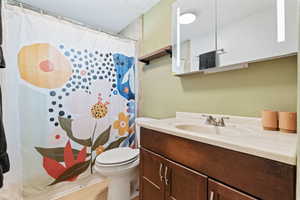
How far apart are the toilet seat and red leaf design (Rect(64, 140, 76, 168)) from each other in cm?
41

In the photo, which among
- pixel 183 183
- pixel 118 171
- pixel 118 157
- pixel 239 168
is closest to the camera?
pixel 239 168

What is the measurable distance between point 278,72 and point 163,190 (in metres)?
1.05

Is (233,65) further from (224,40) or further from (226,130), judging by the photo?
(226,130)

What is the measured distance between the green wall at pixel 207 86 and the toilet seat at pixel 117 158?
56 cm

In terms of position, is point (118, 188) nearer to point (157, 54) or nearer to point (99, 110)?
point (99, 110)

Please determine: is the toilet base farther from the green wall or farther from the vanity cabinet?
the green wall

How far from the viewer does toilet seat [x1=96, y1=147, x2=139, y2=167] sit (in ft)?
3.85

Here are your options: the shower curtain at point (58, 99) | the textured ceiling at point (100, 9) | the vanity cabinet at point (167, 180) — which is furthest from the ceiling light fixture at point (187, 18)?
the vanity cabinet at point (167, 180)

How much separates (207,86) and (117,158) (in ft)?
3.45

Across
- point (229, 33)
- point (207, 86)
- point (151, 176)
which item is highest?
point (229, 33)

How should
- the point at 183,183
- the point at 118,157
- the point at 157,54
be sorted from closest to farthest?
the point at 183,183 → the point at 118,157 → the point at 157,54

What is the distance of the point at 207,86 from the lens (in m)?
1.21

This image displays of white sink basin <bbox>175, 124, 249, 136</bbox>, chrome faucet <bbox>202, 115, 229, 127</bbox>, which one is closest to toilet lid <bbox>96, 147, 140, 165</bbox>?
white sink basin <bbox>175, 124, 249, 136</bbox>

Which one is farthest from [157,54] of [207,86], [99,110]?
[99,110]
